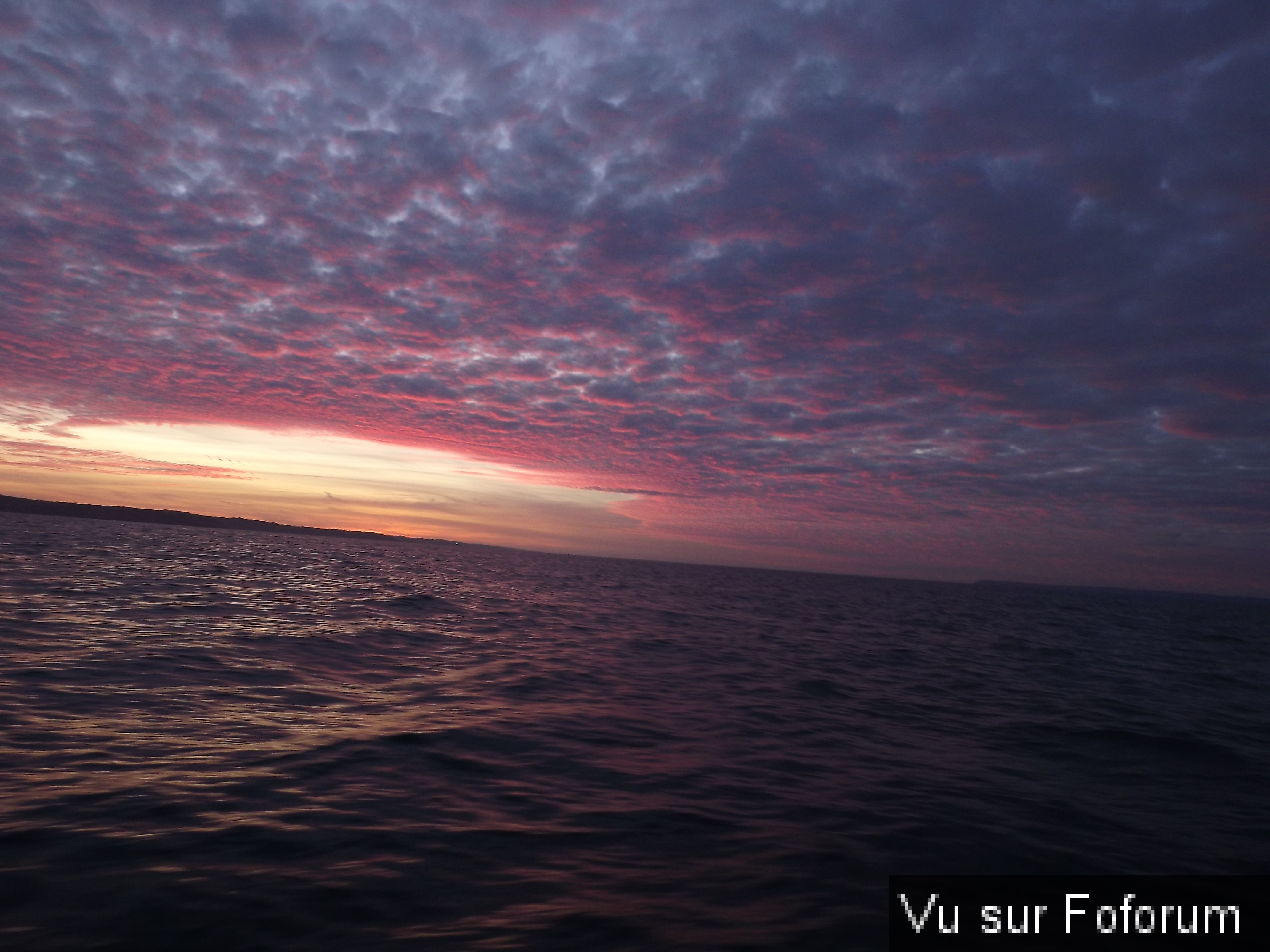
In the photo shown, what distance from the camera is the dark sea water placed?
571 cm

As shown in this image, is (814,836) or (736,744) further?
(736,744)

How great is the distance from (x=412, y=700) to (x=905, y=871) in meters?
9.38

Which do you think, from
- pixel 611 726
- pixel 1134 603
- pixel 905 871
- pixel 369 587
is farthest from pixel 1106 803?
pixel 1134 603

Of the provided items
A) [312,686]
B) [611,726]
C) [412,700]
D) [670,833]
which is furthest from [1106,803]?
[312,686]

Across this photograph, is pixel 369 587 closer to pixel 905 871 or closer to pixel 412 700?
pixel 412 700

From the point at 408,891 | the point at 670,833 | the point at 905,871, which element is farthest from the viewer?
the point at 670,833

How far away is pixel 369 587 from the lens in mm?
40719

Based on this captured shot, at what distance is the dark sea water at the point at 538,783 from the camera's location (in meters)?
5.71

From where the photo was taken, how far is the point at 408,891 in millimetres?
5969

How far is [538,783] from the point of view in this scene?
29.5 feet

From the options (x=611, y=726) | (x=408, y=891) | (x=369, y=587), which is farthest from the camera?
(x=369, y=587)

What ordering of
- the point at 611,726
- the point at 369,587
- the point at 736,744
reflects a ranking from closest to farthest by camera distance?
the point at 736,744
the point at 611,726
the point at 369,587

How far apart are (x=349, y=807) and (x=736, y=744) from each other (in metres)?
6.38

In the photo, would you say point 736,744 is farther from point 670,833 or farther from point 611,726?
Answer: point 670,833
